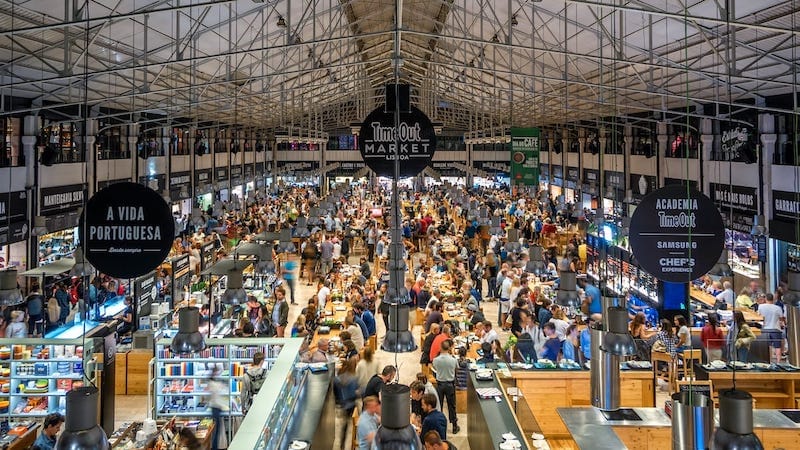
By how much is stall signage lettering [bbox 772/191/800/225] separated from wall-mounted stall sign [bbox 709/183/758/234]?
664 mm

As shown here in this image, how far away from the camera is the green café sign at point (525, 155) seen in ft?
53.6

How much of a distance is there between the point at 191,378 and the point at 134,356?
165 centimetres

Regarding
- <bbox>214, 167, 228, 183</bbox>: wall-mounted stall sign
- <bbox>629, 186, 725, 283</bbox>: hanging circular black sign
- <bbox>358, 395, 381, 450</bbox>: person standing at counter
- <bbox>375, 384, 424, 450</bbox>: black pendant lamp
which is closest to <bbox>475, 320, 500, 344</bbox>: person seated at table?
<bbox>358, 395, 381, 450</bbox>: person standing at counter

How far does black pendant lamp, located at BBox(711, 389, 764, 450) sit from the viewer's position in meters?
3.08

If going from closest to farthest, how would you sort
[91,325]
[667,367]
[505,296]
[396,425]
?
[396,425] → [667,367] → [91,325] → [505,296]

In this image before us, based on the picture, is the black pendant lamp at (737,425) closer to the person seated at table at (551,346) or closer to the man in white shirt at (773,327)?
the person seated at table at (551,346)

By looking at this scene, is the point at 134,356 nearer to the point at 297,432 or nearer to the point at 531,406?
the point at 297,432

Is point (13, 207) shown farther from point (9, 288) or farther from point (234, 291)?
point (234, 291)

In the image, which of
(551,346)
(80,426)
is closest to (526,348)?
(551,346)

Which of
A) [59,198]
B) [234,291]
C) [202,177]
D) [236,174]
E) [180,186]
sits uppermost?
[236,174]

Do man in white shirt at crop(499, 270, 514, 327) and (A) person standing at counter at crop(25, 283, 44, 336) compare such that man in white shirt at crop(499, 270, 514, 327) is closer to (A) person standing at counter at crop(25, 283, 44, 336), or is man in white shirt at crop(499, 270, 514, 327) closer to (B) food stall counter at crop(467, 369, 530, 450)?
(B) food stall counter at crop(467, 369, 530, 450)

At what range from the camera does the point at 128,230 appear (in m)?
5.73

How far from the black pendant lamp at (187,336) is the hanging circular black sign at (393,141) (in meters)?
2.86

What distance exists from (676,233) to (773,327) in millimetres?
6544
